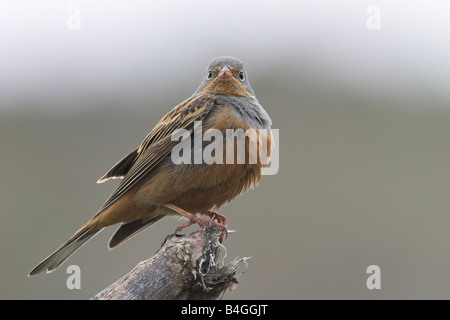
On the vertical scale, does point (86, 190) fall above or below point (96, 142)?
below

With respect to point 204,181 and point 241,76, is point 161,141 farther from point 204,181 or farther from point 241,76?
point 241,76

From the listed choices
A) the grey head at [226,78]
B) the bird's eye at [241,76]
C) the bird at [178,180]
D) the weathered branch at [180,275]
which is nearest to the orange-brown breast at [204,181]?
the bird at [178,180]

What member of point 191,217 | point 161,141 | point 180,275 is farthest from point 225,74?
point 180,275

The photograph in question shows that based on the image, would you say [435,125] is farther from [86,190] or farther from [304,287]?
[86,190]

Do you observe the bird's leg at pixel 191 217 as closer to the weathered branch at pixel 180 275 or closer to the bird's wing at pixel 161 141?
the bird's wing at pixel 161 141

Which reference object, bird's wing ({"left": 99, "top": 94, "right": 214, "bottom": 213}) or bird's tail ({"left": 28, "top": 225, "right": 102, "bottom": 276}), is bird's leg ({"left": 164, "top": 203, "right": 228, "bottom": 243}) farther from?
bird's tail ({"left": 28, "top": 225, "right": 102, "bottom": 276})

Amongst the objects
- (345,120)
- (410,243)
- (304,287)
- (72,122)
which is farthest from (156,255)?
(345,120)
